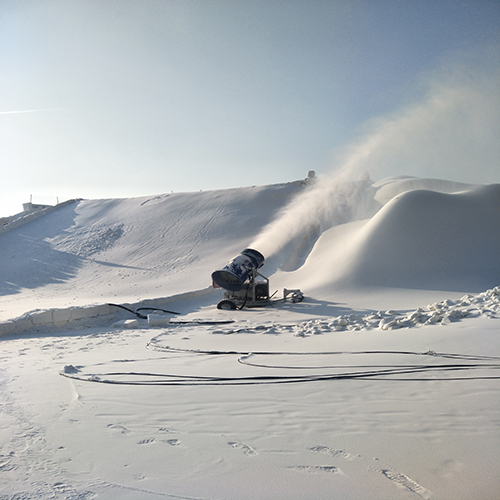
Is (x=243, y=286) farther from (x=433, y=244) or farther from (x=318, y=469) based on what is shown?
(x=318, y=469)

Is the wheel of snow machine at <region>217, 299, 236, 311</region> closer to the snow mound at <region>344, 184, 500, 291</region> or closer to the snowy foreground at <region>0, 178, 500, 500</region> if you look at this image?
the snowy foreground at <region>0, 178, 500, 500</region>

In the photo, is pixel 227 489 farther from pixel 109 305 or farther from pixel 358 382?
pixel 109 305

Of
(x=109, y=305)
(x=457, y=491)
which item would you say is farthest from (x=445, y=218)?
(x=457, y=491)

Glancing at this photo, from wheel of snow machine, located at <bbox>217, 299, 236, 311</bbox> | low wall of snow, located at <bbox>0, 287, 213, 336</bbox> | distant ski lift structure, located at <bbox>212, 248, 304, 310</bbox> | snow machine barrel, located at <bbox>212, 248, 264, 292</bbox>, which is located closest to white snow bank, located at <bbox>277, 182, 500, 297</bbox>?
distant ski lift structure, located at <bbox>212, 248, 304, 310</bbox>

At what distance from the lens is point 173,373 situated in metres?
A: 4.70

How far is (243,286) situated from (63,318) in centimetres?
539

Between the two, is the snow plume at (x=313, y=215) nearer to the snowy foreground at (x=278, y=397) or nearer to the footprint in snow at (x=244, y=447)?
the snowy foreground at (x=278, y=397)

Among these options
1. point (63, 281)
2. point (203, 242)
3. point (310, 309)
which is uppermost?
point (203, 242)

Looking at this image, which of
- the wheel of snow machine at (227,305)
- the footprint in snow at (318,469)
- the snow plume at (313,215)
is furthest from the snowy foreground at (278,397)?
the snow plume at (313,215)

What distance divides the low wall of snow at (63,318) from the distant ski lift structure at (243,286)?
3.00m

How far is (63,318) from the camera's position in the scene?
1024cm

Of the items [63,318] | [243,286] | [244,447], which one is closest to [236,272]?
[243,286]

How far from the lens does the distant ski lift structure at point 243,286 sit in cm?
1299

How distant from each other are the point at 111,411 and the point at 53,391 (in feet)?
3.43
